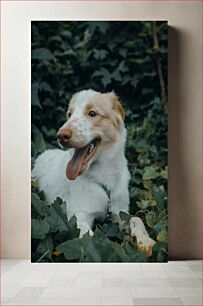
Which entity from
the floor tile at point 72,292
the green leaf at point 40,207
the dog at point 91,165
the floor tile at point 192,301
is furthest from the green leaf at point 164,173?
the floor tile at point 192,301

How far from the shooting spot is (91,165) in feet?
16.8

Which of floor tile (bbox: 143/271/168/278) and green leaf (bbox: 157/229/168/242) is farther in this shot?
green leaf (bbox: 157/229/168/242)

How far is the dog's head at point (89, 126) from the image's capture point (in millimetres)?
5062

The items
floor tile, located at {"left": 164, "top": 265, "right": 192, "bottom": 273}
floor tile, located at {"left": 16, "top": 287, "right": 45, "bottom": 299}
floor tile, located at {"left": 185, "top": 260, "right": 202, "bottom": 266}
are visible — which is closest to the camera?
floor tile, located at {"left": 16, "top": 287, "right": 45, "bottom": 299}

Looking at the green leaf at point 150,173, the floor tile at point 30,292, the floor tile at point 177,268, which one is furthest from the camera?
the green leaf at point 150,173

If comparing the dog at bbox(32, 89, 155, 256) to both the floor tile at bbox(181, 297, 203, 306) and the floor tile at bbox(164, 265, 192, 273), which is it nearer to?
the floor tile at bbox(164, 265, 192, 273)

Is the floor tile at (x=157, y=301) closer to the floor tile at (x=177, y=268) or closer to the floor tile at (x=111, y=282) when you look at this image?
the floor tile at (x=111, y=282)

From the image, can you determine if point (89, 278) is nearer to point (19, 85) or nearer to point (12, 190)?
point (12, 190)

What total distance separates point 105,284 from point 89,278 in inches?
9.9

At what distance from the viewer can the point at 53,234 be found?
16.7 feet

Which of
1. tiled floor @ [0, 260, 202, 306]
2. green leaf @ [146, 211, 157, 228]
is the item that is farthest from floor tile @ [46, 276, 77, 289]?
green leaf @ [146, 211, 157, 228]

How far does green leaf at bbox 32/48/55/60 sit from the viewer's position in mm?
5176

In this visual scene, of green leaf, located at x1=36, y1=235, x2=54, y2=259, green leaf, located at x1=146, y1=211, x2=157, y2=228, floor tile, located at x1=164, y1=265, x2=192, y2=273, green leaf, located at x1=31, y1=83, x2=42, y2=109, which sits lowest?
Answer: floor tile, located at x1=164, y1=265, x2=192, y2=273

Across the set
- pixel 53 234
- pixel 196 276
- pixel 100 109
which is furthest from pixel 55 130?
pixel 196 276
